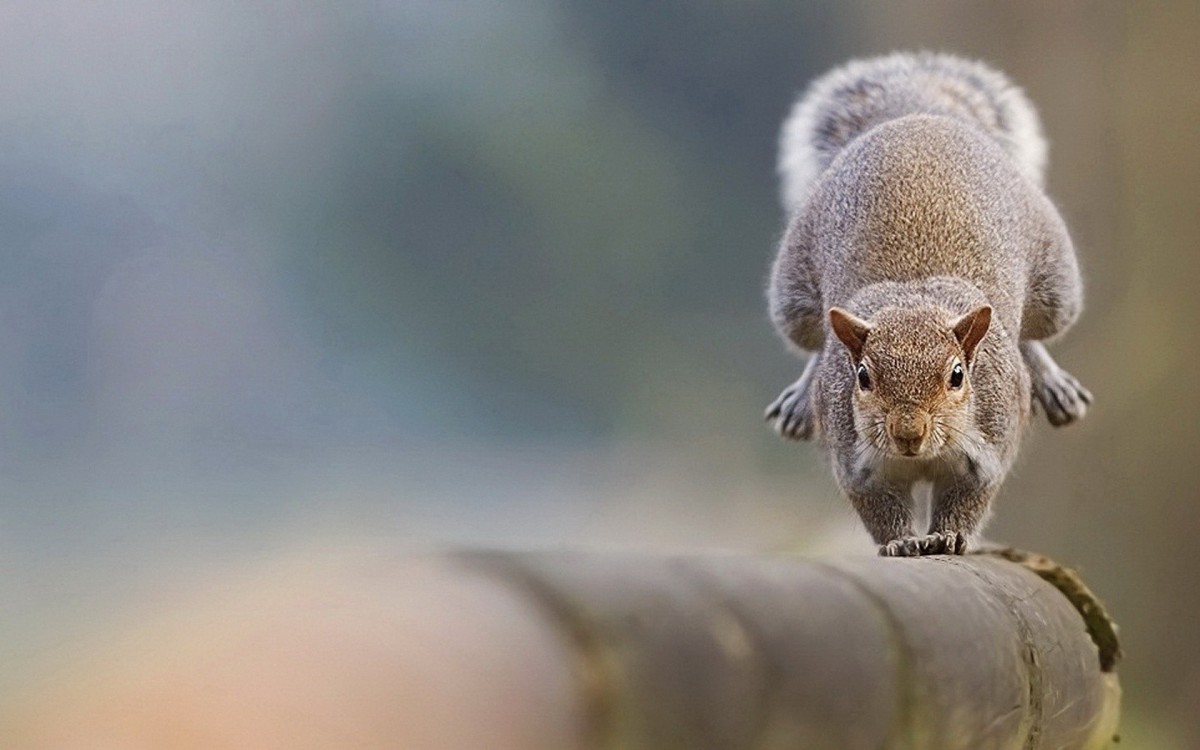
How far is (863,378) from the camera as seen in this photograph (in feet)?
4.49

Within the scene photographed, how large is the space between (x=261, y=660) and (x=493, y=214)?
2.84 meters

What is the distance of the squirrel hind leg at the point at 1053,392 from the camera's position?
171 cm

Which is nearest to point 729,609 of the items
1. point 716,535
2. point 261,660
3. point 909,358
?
point 261,660

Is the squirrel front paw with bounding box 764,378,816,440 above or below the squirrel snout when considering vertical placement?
above

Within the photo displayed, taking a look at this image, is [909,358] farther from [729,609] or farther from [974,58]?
[974,58]

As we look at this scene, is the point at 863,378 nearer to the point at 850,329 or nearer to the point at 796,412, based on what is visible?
the point at 850,329

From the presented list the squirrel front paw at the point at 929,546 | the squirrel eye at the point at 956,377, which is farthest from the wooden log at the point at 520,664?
the squirrel eye at the point at 956,377

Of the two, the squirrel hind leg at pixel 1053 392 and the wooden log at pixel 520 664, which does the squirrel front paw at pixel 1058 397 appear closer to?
the squirrel hind leg at pixel 1053 392

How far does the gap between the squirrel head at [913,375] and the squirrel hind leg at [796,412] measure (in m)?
0.31

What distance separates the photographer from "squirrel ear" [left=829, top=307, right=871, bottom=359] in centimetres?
135

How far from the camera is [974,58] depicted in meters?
3.03

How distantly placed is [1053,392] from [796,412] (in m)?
0.29

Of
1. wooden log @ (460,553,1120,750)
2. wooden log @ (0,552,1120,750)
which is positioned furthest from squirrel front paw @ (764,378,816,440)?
wooden log @ (0,552,1120,750)

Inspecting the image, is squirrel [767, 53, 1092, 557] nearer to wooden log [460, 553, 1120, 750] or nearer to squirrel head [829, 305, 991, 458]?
squirrel head [829, 305, 991, 458]
